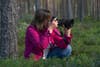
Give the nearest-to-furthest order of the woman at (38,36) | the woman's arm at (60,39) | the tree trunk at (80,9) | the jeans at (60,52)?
the woman at (38,36) → the woman's arm at (60,39) → the jeans at (60,52) → the tree trunk at (80,9)

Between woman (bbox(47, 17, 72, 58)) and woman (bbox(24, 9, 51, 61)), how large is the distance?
10 centimetres

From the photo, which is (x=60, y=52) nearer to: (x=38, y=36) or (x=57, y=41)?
(x=57, y=41)

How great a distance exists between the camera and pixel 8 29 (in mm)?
7297

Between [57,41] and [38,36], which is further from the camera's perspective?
[57,41]

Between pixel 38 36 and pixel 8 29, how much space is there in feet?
3.20

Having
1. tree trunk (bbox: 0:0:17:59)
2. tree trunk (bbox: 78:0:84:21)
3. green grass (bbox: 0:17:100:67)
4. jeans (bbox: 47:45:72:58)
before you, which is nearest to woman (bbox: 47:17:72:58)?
jeans (bbox: 47:45:72:58)

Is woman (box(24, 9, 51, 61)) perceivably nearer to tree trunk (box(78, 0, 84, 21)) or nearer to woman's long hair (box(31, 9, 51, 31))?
woman's long hair (box(31, 9, 51, 31))

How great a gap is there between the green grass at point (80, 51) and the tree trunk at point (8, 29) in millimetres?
382

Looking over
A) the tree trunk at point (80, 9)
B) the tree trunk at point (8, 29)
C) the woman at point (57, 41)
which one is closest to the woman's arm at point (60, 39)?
the woman at point (57, 41)

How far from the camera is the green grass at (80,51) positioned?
4.35 metres

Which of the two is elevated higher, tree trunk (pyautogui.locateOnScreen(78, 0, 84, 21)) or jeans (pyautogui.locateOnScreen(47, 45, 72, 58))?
tree trunk (pyautogui.locateOnScreen(78, 0, 84, 21))

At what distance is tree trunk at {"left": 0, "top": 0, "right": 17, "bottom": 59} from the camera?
23.5 ft

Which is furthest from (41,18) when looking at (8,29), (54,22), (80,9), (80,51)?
(80,9)

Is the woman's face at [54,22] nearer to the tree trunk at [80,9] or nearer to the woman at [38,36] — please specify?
the woman at [38,36]
